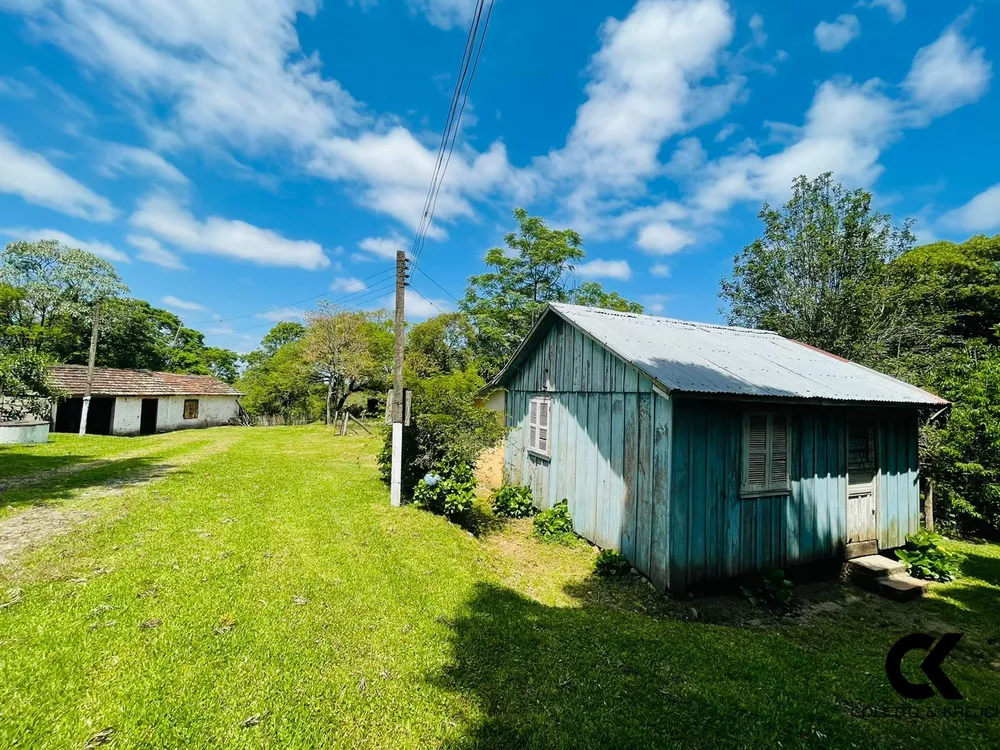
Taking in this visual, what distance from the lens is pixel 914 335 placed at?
18.2 meters

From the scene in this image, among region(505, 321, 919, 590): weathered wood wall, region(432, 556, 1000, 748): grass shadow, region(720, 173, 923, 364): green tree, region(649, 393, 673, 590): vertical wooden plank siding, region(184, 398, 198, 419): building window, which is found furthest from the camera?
region(184, 398, 198, 419): building window

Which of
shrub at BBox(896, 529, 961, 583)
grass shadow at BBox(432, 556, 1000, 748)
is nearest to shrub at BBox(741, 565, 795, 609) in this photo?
grass shadow at BBox(432, 556, 1000, 748)

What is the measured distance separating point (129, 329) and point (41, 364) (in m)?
30.0

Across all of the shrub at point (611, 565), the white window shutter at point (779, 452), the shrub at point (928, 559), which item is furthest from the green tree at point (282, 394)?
the shrub at point (928, 559)

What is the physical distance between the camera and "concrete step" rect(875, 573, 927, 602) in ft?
22.5

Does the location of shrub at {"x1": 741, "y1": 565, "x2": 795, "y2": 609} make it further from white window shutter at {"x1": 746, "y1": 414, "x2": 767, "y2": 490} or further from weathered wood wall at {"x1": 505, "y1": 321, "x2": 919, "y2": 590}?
white window shutter at {"x1": 746, "y1": 414, "x2": 767, "y2": 490}

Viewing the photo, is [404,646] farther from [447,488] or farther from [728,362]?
[728,362]

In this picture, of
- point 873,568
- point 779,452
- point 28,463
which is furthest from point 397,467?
point 28,463

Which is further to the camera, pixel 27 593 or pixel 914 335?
pixel 914 335

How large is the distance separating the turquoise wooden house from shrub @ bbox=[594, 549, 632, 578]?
142 millimetres

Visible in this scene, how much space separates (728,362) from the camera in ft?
25.5

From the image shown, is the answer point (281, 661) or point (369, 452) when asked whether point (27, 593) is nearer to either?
point (281, 661)

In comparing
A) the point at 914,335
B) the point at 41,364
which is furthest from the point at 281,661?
the point at 914,335

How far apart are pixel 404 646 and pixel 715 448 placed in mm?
5021
